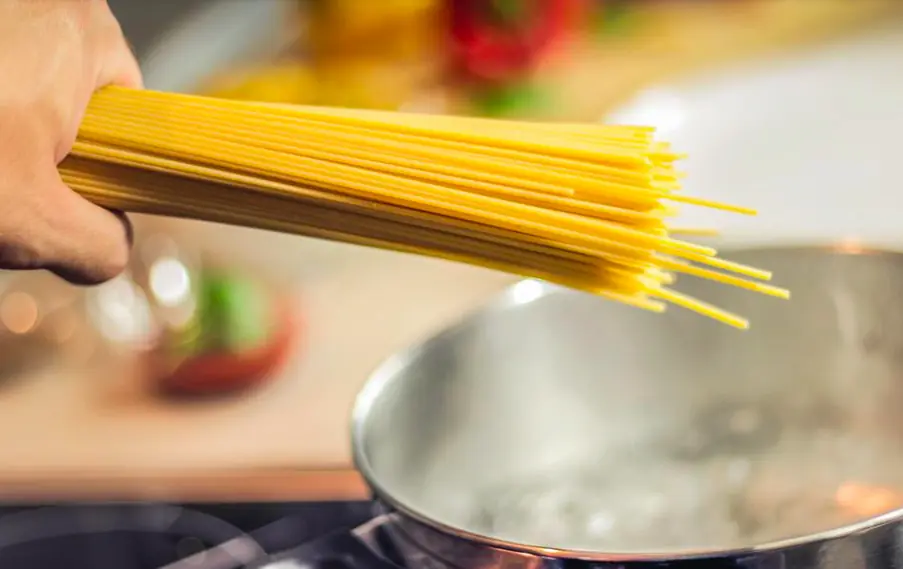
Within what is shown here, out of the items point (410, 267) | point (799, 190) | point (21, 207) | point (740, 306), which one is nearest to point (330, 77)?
point (410, 267)

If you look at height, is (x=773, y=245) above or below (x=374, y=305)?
above

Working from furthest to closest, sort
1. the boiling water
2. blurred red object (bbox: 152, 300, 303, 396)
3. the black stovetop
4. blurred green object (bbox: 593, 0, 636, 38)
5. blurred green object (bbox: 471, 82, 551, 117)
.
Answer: blurred green object (bbox: 593, 0, 636, 38) < blurred green object (bbox: 471, 82, 551, 117) < blurred red object (bbox: 152, 300, 303, 396) < the black stovetop < the boiling water

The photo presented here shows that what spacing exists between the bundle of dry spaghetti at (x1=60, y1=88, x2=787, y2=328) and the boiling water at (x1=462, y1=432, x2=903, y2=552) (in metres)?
0.13

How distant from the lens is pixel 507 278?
32.9 inches

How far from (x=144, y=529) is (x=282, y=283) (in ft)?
0.91

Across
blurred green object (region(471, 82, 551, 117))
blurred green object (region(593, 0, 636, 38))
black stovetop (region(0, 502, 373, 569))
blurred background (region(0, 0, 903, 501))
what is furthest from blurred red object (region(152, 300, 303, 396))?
blurred green object (region(593, 0, 636, 38))

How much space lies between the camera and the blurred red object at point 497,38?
1.07 meters

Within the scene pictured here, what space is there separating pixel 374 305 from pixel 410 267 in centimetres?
6

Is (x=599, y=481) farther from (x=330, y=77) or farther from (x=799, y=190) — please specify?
(x=330, y=77)

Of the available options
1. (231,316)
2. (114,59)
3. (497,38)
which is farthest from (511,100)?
(114,59)

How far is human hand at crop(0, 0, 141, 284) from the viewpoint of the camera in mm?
319

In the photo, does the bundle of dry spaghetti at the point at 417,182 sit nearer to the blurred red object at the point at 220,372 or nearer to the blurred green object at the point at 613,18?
the blurred red object at the point at 220,372

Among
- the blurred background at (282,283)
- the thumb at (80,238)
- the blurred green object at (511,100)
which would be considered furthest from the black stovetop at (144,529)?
the blurred green object at (511,100)

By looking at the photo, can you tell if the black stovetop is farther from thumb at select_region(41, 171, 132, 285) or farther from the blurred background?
thumb at select_region(41, 171, 132, 285)
